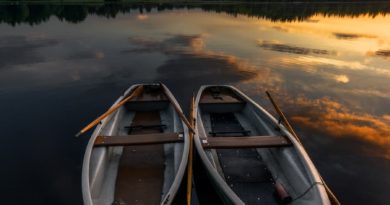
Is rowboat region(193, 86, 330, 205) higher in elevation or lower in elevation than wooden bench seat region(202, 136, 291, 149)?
lower

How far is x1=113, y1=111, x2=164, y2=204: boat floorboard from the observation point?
6.49 m

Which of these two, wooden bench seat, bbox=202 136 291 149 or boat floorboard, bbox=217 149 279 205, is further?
wooden bench seat, bbox=202 136 291 149

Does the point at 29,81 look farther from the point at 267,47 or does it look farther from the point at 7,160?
the point at 267,47

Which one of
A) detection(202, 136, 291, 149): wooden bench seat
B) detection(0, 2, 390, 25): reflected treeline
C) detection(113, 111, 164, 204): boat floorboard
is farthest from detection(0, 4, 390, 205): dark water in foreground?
detection(0, 2, 390, 25): reflected treeline

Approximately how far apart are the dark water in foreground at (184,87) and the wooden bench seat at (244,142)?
306cm

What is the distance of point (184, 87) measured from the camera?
16359 millimetres

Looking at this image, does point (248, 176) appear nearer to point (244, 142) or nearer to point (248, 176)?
point (248, 176)

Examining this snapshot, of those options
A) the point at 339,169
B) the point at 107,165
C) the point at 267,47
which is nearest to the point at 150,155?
the point at 107,165

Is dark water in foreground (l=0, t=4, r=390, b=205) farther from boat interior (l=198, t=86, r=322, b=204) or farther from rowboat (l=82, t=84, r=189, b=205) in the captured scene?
boat interior (l=198, t=86, r=322, b=204)

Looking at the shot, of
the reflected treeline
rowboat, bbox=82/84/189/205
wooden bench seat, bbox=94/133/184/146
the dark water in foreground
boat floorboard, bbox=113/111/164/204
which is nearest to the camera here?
rowboat, bbox=82/84/189/205

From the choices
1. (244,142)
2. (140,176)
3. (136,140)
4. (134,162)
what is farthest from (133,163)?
(244,142)

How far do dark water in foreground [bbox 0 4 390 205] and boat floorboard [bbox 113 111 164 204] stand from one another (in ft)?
6.52

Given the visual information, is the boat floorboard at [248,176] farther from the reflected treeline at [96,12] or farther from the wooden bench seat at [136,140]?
the reflected treeline at [96,12]

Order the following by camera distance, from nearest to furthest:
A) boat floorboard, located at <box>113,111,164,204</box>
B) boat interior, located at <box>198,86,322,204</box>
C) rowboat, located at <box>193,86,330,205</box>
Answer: rowboat, located at <box>193,86,330,205</box>
boat floorboard, located at <box>113,111,164,204</box>
boat interior, located at <box>198,86,322,204</box>
